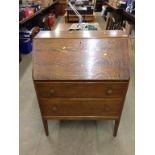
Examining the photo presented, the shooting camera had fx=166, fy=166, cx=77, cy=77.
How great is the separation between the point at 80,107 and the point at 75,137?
0.42m

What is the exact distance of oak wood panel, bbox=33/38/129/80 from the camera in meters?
1.25

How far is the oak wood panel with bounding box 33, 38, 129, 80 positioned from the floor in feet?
2.34

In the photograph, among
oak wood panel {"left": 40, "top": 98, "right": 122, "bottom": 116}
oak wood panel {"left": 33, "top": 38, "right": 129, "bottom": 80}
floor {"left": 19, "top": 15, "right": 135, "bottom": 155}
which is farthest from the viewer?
floor {"left": 19, "top": 15, "right": 135, "bottom": 155}

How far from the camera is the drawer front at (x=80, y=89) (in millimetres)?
1273

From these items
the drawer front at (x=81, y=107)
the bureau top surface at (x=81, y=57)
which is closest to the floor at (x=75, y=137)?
the drawer front at (x=81, y=107)

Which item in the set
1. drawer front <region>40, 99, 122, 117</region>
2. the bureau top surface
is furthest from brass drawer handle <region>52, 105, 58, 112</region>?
the bureau top surface

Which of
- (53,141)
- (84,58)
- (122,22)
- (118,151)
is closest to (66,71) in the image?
(84,58)

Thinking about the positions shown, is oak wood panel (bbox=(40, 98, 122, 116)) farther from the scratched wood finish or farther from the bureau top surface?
the scratched wood finish

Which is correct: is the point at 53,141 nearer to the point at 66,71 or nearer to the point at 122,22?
the point at 66,71

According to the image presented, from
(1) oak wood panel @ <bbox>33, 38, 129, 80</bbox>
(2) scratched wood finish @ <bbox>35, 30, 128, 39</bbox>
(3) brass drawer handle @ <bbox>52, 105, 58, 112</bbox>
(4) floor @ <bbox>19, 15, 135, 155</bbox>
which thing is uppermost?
(2) scratched wood finish @ <bbox>35, 30, 128, 39</bbox>

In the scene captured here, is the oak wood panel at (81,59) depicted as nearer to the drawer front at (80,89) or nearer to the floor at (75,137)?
the drawer front at (80,89)

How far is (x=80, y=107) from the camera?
4.65ft
